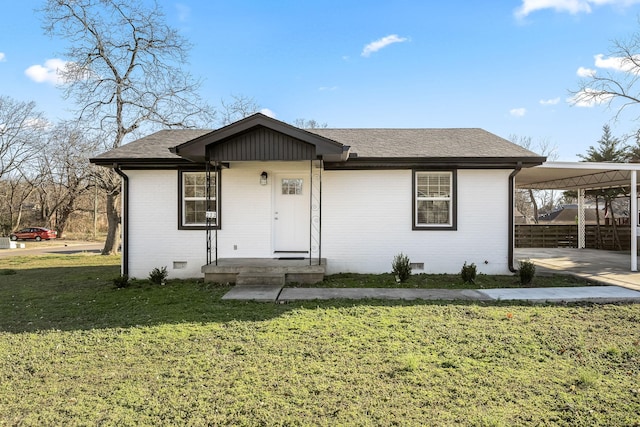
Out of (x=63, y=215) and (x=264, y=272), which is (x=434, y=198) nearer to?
(x=264, y=272)

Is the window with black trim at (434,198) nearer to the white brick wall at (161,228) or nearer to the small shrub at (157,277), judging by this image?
the white brick wall at (161,228)

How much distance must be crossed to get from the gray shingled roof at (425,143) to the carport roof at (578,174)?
1.30 m

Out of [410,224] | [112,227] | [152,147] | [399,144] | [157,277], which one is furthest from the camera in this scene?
[112,227]

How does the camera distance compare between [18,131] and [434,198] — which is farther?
[18,131]

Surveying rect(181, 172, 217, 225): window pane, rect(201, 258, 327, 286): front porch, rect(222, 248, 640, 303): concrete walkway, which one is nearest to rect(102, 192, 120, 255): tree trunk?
rect(181, 172, 217, 225): window pane

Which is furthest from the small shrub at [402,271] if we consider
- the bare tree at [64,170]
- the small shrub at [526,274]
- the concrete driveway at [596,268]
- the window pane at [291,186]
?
the bare tree at [64,170]

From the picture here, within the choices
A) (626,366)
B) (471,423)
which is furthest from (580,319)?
(471,423)

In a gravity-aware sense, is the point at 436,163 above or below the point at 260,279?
above

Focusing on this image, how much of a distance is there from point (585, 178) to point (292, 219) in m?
11.2

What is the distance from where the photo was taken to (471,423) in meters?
Result: 2.78

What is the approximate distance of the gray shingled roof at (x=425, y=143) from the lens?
29.7 feet

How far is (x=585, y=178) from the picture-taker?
1359 cm

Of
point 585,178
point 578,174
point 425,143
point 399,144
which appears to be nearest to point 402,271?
point 399,144

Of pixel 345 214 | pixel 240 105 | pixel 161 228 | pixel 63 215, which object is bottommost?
pixel 161 228
